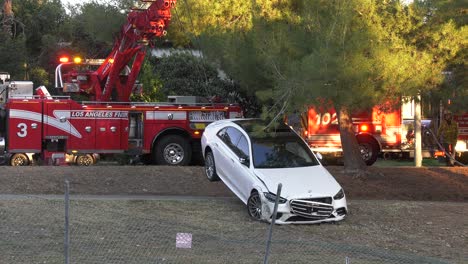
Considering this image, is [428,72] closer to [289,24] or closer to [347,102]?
[347,102]

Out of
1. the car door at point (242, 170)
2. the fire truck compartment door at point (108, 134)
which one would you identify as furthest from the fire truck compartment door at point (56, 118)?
the car door at point (242, 170)

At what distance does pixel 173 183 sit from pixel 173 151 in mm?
2736

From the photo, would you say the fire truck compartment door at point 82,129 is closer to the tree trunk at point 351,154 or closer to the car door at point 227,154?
the car door at point 227,154

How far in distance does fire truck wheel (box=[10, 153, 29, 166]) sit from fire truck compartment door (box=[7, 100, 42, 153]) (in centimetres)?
54

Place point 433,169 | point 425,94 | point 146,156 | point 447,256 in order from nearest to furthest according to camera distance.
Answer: point 447,256 < point 425,94 < point 433,169 < point 146,156

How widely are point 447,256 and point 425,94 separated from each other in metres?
4.91

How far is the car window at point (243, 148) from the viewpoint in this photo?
12.0 metres

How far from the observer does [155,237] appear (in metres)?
9.84

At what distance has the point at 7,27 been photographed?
35156 mm

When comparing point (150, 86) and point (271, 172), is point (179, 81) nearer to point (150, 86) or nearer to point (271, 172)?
point (150, 86)

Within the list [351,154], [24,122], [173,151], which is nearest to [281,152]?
[351,154]

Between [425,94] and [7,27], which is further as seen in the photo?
[7,27]

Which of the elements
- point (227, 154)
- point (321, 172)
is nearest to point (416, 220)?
point (321, 172)

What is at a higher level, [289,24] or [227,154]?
[289,24]
